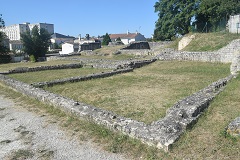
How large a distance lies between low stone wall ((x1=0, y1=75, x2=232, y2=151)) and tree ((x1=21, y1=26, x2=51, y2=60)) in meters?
37.1

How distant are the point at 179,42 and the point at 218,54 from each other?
38.4 ft

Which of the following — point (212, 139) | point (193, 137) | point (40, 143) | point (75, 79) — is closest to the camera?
point (212, 139)

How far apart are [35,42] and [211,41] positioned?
3382cm

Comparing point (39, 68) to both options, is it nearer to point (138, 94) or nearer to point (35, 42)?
point (138, 94)

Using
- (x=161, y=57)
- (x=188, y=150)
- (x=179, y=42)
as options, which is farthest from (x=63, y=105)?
(x=179, y=42)

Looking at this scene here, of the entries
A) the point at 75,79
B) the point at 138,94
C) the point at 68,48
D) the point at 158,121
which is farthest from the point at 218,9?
the point at 68,48

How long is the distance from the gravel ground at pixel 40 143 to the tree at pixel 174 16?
114ft

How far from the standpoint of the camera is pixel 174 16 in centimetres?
4025

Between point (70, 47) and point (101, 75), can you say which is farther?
point (70, 47)

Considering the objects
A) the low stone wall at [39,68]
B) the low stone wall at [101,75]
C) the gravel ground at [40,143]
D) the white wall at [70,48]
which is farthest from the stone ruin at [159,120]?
the white wall at [70,48]

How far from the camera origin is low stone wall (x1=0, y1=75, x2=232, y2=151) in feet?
17.9

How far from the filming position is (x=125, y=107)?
8.79 metres

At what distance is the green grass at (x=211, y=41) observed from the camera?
21939mm

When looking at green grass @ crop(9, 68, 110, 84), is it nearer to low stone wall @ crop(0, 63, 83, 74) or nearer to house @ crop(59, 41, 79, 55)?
low stone wall @ crop(0, 63, 83, 74)
